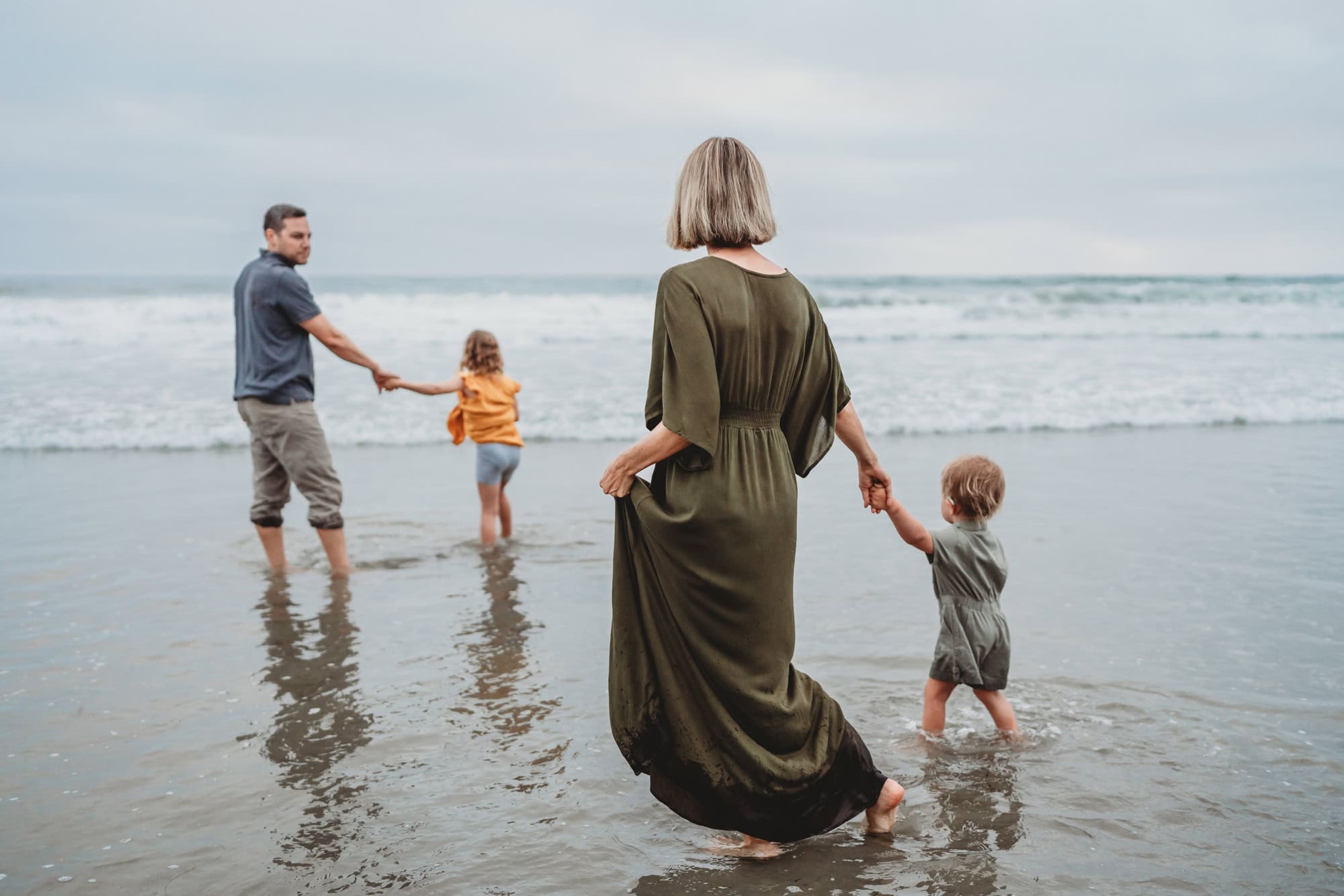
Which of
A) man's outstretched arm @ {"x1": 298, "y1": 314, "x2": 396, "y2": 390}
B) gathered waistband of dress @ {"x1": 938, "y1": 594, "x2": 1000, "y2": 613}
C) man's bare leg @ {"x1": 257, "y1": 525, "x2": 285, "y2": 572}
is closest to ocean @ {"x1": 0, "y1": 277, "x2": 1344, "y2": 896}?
man's bare leg @ {"x1": 257, "y1": 525, "x2": 285, "y2": 572}

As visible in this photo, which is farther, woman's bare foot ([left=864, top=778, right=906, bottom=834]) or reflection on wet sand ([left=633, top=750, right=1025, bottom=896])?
woman's bare foot ([left=864, top=778, right=906, bottom=834])

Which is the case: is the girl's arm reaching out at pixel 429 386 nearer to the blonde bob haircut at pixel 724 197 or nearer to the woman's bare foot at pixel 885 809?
the blonde bob haircut at pixel 724 197

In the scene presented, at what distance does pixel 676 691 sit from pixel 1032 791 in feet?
4.61

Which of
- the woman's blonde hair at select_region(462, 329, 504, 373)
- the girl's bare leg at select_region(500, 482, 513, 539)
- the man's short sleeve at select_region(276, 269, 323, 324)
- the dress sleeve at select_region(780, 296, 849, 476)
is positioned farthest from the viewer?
the girl's bare leg at select_region(500, 482, 513, 539)

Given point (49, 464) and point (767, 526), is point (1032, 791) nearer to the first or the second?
point (767, 526)

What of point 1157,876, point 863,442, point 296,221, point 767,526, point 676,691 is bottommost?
point 1157,876

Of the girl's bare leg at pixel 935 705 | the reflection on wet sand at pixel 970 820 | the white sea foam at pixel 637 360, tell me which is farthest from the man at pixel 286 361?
the white sea foam at pixel 637 360

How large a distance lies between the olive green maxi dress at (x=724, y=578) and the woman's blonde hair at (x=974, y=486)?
2.90 ft

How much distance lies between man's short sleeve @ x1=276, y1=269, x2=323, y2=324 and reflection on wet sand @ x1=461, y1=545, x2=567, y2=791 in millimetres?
1862

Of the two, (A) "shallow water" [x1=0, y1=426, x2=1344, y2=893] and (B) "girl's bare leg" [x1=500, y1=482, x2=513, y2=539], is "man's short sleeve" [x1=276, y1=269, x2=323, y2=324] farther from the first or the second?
(B) "girl's bare leg" [x1=500, y1=482, x2=513, y2=539]

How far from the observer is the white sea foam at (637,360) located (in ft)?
39.9

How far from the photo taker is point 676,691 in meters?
3.01

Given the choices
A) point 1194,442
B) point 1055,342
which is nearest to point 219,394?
point 1194,442

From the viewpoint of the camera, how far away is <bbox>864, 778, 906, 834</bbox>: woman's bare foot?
10.5ft
